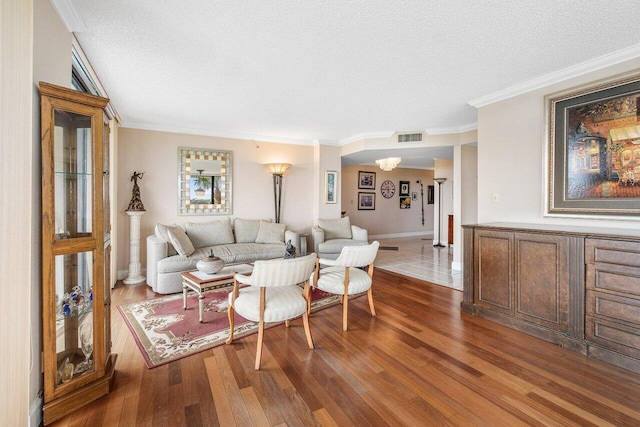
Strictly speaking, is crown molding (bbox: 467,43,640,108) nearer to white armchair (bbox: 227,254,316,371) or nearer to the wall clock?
white armchair (bbox: 227,254,316,371)

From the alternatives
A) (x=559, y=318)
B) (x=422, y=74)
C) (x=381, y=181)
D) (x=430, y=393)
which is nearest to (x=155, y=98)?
(x=422, y=74)

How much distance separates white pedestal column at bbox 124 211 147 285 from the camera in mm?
4421

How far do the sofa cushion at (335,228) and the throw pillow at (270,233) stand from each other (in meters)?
0.88

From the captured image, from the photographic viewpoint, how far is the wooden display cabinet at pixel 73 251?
1562mm

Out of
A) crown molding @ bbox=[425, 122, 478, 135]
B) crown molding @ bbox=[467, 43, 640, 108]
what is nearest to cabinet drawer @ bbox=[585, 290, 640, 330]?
crown molding @ bbox=[467, 43, 640, 108]

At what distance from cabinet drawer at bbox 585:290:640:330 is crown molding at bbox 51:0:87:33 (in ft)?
14.5

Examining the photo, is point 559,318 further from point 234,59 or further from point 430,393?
point 234,59

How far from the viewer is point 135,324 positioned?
2920mm

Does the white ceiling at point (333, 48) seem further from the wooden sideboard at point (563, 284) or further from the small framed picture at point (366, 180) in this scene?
the small framed picture at point (366, 180)

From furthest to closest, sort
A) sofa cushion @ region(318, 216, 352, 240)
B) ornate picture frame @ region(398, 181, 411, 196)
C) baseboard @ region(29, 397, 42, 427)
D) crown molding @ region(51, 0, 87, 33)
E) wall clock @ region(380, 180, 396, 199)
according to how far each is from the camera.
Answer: ornate picture frame @ region(398, 181, 411, 196)
wall clock @ region(380, 180, 396, 199)
sofa cushion @ region(318, 216, 352, 240)
crown molding @ region(51, 0, 87, 33)
baseboard @ region(29, 397, 42, 427)

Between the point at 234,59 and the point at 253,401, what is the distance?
2.75 metres

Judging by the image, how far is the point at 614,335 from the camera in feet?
7.32

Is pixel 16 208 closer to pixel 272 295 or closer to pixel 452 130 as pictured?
pixel 272 295

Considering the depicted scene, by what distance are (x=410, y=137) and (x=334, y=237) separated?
2.40 meters
